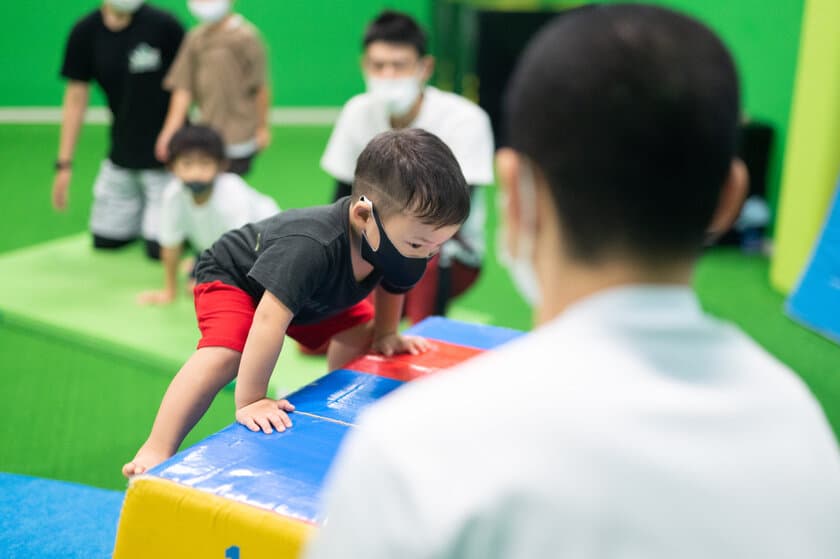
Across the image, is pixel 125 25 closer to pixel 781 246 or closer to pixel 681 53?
pixel 781 246

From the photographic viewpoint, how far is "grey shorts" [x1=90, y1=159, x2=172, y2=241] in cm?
471

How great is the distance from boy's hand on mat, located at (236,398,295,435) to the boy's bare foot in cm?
23

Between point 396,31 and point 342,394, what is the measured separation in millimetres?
1797

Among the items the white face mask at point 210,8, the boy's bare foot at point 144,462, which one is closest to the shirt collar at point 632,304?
the boy's bare foot at point 144,462

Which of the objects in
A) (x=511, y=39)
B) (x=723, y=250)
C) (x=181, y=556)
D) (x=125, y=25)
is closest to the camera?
(x=181, y=556)

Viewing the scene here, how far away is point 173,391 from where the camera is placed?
6.82ft

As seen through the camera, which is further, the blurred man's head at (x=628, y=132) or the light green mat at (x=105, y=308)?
the light green mat at (x=105, y=308)

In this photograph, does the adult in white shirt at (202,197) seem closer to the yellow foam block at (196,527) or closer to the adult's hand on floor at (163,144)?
the adult's hand on floor at (163,144)

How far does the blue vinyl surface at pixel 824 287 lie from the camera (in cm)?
392

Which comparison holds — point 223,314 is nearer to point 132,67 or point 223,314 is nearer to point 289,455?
point 289,455

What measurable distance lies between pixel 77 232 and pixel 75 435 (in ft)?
8.61

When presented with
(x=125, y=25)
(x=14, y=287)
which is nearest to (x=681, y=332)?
(x=14, y=287)

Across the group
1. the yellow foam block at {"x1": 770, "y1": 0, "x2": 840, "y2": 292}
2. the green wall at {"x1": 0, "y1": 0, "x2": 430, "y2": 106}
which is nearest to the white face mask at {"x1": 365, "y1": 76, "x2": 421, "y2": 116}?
the yellow foam block at {"x1": 770, "y1": 0, "x2": 840, "y2": 292}

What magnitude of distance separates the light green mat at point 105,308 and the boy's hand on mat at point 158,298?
0.12 feet
